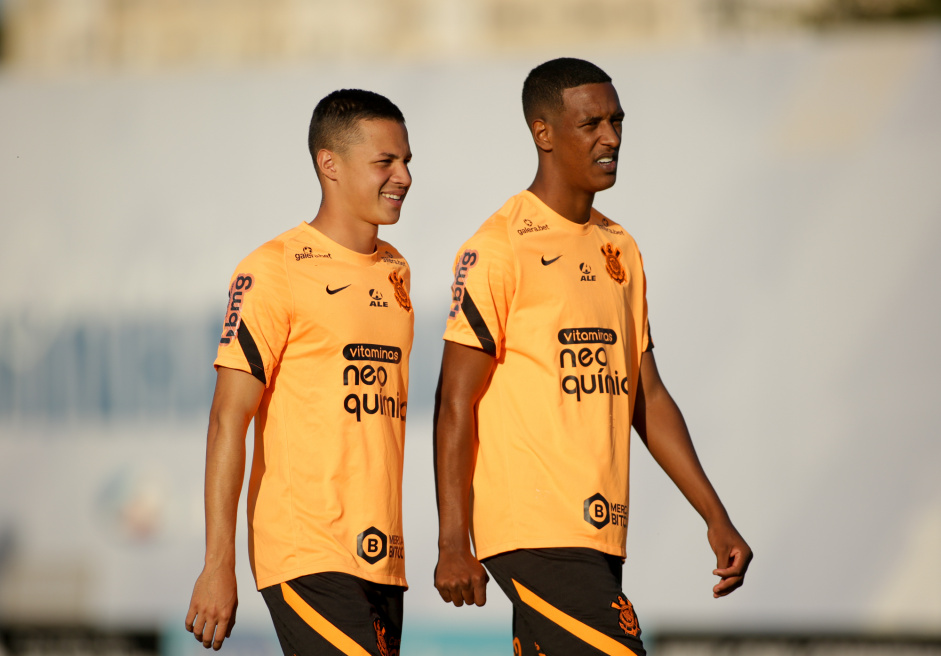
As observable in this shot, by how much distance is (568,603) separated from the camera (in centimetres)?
271

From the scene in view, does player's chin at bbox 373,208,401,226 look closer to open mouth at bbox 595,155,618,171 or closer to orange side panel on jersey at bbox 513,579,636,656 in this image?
open mouth at bbox 595,155,618,171

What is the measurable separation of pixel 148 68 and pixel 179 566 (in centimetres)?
298

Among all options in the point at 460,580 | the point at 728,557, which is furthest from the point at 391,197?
the point at 728,557

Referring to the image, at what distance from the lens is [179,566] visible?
20.6 feet

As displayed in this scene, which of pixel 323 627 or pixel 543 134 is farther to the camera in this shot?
pixel 543 134

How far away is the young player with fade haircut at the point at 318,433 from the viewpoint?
2705 mm

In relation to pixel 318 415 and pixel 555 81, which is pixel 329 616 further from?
pixel 555 81

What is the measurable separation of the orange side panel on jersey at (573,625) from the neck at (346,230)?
98 cm

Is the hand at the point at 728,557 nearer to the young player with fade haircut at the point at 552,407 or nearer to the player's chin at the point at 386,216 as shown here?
the young player with fade haircut at the point at 552,407

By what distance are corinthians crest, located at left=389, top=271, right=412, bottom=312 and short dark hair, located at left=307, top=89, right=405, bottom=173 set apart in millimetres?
377

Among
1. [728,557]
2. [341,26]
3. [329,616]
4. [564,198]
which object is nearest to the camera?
[329,616]

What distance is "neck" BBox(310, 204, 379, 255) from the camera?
10.0 feet

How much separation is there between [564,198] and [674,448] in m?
0.76

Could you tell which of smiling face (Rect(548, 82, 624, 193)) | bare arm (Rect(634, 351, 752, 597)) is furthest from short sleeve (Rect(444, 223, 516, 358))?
bare arm (Rect(634, 351, 752, 597))
